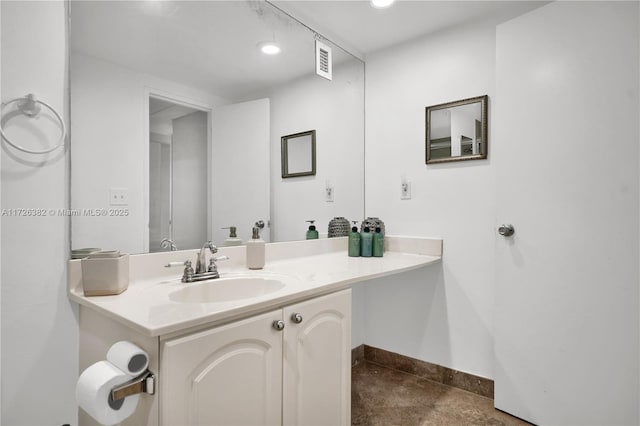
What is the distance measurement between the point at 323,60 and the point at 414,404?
2.06 meters

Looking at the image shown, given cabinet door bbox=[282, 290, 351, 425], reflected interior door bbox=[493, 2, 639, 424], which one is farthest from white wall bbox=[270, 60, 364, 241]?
reflected interior door bbox=[493, 2, 639, 424]

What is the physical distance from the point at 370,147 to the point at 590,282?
1.42m

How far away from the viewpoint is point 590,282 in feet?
4.81

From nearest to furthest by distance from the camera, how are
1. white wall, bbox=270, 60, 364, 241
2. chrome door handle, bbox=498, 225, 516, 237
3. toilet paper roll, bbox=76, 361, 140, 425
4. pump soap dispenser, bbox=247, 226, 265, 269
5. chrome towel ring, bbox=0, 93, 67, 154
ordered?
toilet paper roll, bbox=76, 361, 140, 425 < chrome towel ring, bbox=0, 93, 67, 154 < pump soap dispenser, bbox=247, 226, 265, 269 < chrome door handle, bbox=498, 225, 516, 237 < white wall, bbox=270, 60, 364, 241

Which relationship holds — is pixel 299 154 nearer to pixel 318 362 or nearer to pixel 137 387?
pixel 318 362

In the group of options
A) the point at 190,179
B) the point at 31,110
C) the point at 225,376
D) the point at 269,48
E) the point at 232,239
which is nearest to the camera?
the point at 225,376

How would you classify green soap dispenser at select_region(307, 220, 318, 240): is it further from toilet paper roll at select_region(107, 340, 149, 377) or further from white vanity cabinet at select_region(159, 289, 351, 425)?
toilet paper roll at select_region(107, 340, 149, 377)

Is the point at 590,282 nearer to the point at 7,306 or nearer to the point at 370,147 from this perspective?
the point at 370,147

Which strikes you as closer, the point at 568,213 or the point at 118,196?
the point at 118,196

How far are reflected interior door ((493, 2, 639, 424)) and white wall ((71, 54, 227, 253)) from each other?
1.68 meters

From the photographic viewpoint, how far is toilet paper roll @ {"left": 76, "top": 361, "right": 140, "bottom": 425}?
2.53ft

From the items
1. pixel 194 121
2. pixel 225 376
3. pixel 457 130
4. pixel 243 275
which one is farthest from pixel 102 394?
pixel 457 130

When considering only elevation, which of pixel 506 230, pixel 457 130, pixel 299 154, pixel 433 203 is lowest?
pixel 506 230

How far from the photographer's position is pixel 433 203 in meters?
2.04
